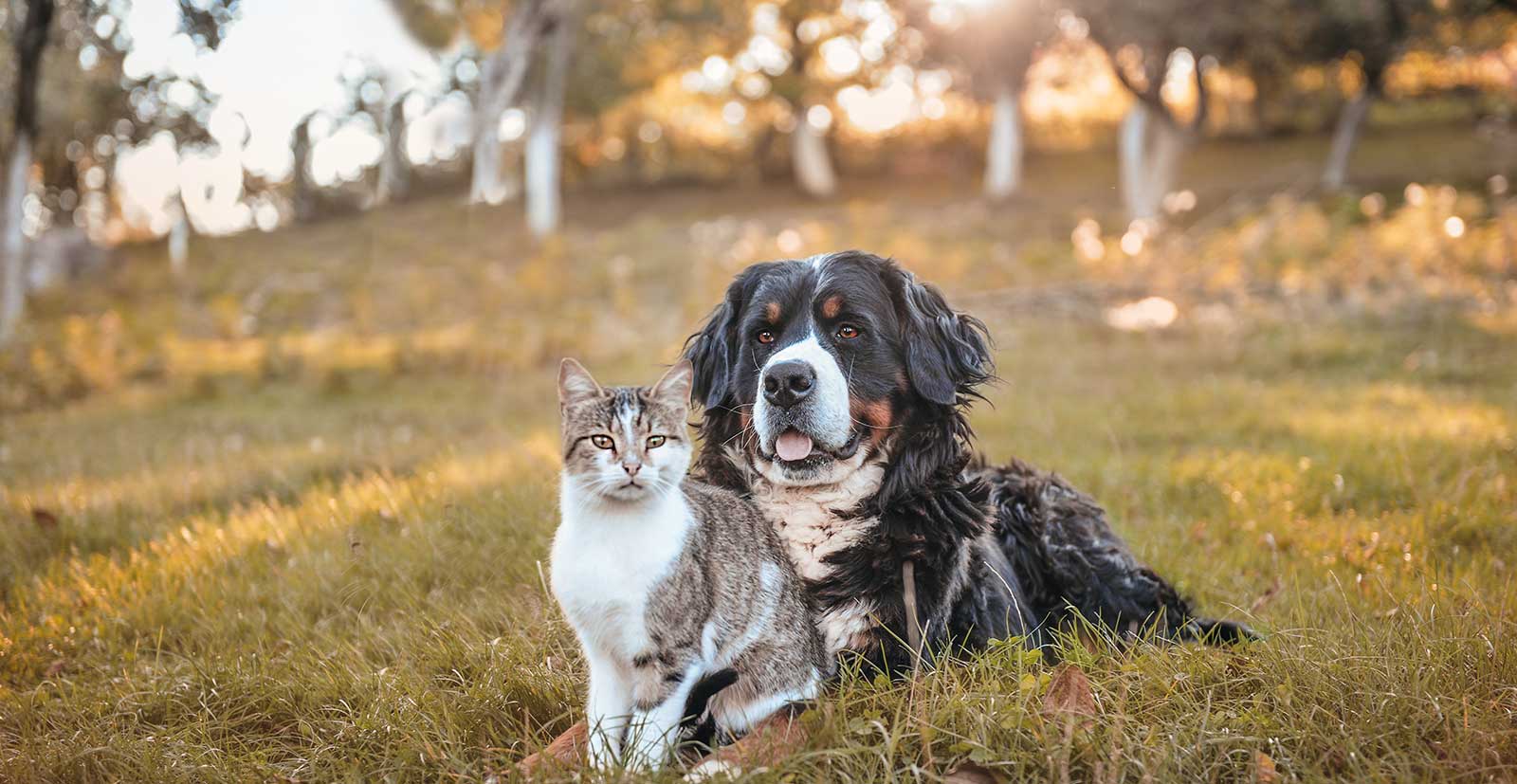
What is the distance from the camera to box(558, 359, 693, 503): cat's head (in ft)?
8.14

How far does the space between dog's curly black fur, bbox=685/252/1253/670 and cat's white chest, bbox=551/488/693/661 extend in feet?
1.98

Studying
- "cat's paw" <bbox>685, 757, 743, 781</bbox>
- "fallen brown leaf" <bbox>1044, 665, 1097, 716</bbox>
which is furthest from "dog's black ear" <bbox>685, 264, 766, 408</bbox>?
"fallen brown leaf" <bbox>1044, 665, 1097, 716</bbox>

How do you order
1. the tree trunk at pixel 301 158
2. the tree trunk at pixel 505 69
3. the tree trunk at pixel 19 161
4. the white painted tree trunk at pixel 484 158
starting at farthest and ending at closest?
the white painted tree trunk at pixel 484 158 < the tree trunk at pixel 505 69 < the tree trunk at pixel 19 161 < the tree trunk at pixel 301 158

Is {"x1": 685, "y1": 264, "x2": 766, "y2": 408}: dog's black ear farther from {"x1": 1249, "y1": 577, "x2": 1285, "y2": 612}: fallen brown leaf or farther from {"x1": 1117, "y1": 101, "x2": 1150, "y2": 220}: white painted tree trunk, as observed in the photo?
{"x1": 1117, "y1": 101, "x2": 1150, "y2": 220}: white painted tree trunk

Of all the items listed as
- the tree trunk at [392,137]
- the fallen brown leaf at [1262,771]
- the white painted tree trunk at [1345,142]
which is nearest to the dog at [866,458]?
the fallen brown leaf at [1262,771]

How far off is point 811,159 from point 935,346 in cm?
3041

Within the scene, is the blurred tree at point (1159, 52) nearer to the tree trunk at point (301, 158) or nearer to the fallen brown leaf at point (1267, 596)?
the tree trunk at point (301, 158)

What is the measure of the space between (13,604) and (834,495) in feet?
12.1

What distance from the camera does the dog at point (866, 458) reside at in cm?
282

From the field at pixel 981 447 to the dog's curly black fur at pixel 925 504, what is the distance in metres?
0.24

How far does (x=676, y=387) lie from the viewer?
2715 mm

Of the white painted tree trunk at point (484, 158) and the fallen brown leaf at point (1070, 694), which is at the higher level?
the white painted tree trunk at point (484, 158)

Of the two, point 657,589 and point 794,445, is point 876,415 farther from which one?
point 657,589

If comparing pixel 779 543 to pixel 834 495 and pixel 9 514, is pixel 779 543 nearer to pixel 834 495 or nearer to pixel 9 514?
pixel 834 495
